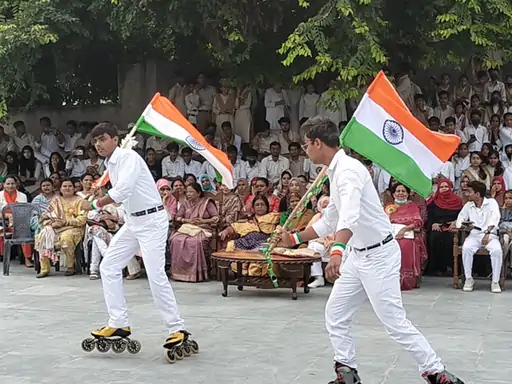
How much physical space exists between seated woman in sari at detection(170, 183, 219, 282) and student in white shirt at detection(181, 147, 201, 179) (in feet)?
6.62

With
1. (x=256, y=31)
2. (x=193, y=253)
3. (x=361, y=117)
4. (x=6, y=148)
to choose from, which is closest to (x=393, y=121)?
(x=361, y=117)

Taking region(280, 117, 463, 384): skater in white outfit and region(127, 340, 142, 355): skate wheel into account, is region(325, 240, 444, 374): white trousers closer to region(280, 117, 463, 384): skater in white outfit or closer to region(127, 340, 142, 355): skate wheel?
region(280, 117, 463, 384): skater in white outfit

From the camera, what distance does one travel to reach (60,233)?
12508 mm

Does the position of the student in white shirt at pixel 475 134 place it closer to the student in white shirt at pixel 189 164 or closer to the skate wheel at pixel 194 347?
the student in white shirt at pixel 189 164

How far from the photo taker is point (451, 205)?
12.0 m

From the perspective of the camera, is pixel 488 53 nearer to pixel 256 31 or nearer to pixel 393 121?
pixel 256 31

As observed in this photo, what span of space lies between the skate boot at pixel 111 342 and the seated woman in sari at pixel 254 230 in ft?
13.1

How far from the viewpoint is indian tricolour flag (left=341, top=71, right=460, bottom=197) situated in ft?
21.0

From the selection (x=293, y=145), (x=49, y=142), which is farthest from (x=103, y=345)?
(x=49, y=142)

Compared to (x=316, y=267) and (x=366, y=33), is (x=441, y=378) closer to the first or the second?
(x=316, y=267)

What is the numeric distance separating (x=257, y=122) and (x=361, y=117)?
985cm

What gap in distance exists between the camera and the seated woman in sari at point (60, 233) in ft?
40.5

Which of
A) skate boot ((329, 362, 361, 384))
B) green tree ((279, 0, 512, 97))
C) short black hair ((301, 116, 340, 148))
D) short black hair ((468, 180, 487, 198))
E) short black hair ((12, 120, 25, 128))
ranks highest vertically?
green tree ((279, 0, 512, 97))

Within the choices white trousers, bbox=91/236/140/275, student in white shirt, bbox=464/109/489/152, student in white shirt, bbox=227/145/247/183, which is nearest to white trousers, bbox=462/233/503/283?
student in white shirt, bbox=464/109/489/152
